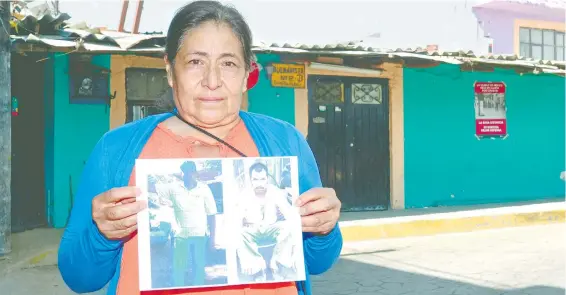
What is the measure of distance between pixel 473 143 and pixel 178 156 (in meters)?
9.95

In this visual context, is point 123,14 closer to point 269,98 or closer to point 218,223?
point 269,98

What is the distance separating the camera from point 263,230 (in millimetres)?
1461

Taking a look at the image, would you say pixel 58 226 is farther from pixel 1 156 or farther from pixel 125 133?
pixel 125 133

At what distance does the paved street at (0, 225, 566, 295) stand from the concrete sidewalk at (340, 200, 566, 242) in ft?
0.82

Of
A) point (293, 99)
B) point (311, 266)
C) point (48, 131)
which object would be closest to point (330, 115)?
point (293, 99)

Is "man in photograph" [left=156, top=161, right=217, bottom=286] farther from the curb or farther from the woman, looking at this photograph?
the curb

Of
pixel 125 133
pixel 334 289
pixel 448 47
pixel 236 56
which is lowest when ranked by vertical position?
pixel 334 289

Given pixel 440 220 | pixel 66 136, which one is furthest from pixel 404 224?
pixel 66 136

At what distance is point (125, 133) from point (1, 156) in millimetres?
4952

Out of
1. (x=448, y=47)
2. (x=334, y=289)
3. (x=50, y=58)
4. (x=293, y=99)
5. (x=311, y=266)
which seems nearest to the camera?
(x=311, y=266)

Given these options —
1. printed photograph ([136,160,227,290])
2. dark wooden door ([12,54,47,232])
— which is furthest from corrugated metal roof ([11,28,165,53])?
printed photograph ([136,160,227,290])

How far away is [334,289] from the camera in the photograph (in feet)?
16.8

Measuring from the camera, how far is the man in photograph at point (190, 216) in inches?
55.8

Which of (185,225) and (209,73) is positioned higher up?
(209,73)
